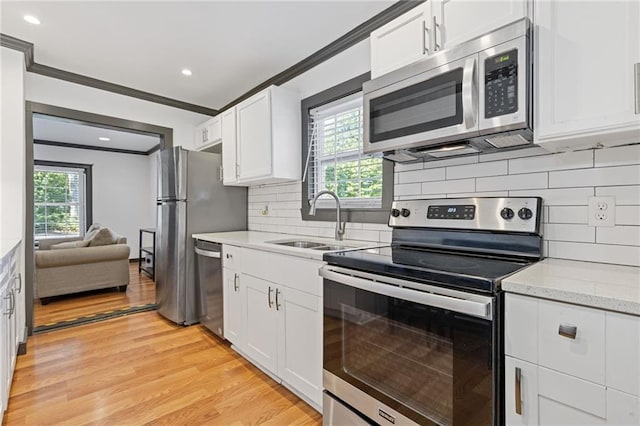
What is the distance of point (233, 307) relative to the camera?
8.15 ft

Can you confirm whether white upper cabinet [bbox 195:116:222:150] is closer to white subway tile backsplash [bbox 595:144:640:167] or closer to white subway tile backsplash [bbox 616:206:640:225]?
white subway tile backsplash [bbox 595:144:640:167]

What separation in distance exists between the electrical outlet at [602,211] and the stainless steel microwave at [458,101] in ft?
1.17

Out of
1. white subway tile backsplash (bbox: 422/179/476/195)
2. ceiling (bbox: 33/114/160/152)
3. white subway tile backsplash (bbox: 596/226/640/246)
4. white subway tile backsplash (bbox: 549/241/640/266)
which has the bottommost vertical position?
white subway tile backsplash (bbox: 549/241/640/266)

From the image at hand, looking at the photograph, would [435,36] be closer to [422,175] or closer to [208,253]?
[422,175]

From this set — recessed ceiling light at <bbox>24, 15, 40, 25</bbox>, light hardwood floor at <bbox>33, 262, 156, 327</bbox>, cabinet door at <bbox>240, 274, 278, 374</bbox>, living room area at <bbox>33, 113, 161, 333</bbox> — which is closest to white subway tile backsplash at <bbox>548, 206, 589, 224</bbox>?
cabinet door at <bbox>240, 274, 278, 374</bbox>

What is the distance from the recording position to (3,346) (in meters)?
1.62

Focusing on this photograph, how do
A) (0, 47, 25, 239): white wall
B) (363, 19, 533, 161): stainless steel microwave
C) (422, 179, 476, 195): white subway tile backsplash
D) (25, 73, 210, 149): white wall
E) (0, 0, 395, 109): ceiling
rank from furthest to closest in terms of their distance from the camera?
(25, 73, 210, 149): white wall < (0, 47, 25, 239): white wall < (0, 0, 395, 109): ceiling < (422, 179, 476, 195): white subway tile backsplash < (363, 19, 533, 161): stainless steel microwave

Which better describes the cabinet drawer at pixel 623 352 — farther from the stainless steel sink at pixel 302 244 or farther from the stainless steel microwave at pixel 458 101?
the stainless steel sink at pixel 302 244

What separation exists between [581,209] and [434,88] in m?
0.79

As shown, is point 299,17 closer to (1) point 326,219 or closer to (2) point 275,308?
(1) point 326,219

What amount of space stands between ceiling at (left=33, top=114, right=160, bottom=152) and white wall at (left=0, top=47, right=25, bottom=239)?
7.30 feet

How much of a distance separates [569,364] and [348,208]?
159 centimetres

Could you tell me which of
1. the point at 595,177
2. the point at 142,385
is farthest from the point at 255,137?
the point at 595,177

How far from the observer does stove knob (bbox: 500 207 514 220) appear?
56.2 inches
